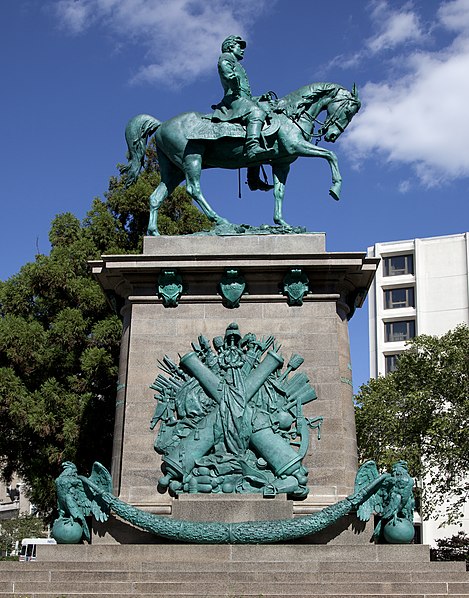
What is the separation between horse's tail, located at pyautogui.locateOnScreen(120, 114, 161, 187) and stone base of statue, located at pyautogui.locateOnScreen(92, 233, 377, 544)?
7.32 ft

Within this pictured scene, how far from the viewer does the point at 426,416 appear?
34.1 meters

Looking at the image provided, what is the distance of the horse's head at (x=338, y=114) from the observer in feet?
58.6

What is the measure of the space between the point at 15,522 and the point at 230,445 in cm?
5206

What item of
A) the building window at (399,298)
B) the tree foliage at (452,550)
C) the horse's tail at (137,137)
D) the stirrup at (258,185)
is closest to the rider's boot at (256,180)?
the stirrup at (258,185)

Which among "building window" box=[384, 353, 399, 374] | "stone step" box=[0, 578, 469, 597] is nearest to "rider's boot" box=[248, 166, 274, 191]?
"stone step" box=[0, 578, 469, 597]

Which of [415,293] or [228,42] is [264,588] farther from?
[415,293]

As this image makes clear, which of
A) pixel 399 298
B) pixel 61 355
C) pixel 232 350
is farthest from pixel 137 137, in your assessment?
pixel 399 298

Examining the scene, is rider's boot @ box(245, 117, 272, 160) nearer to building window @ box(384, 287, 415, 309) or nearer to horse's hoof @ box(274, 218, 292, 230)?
horse's hoof @ box(274, 218, 292, 230)

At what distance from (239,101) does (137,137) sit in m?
2.24

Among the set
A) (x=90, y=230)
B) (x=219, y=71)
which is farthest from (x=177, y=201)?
(x=219, y=71)

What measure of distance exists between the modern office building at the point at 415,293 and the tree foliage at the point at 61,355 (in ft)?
135

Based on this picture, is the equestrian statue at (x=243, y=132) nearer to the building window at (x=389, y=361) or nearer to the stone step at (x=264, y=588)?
the stone step at (x=264, y=588)

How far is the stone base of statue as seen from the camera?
48.4 ft

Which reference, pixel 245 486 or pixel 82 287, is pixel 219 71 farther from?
pixel 82 287
